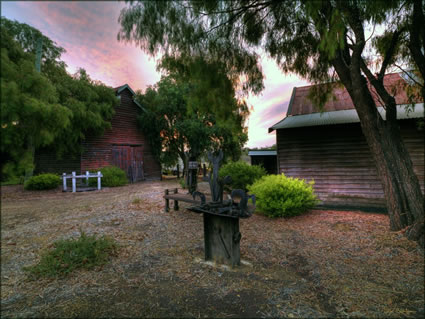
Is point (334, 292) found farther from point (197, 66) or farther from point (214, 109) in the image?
point (197, 66)

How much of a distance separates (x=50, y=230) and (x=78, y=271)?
2.34 m

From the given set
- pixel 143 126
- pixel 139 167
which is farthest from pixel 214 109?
pixel 143 126

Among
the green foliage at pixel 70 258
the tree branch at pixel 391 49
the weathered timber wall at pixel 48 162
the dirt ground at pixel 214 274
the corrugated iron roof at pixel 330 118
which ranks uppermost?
the tree branch at pixel 391 49

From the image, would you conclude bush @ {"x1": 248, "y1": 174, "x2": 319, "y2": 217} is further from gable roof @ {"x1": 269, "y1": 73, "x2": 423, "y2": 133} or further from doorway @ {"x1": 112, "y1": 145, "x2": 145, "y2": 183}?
doorway @ {"x1": 112, "y1": 145, "x2": 145, "y2": 183}

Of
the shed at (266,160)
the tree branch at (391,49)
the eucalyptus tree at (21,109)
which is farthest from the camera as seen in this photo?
the shed at (266,160)

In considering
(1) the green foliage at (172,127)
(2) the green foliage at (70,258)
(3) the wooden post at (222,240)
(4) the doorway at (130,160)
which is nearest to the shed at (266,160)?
(1) the green foliage at (172,127)

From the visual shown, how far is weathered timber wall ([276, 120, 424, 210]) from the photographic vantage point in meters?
7.77

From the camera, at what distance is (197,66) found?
323 centimetres

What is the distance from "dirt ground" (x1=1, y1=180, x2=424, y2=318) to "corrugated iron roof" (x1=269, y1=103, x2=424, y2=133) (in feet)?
11.3

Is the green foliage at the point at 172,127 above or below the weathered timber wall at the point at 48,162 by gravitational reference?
above

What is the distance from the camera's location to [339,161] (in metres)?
8.48

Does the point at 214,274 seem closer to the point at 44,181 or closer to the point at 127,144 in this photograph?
the point at 44,181

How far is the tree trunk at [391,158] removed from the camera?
15.4ft

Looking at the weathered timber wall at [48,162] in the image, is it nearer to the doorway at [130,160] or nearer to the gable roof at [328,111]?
the doorway at [130,160]
